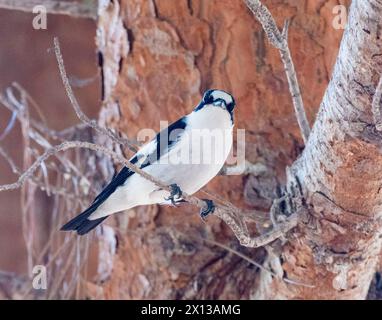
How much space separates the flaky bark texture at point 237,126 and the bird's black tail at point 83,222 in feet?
0.81

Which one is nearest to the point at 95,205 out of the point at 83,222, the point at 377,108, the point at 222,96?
the point at 83,222

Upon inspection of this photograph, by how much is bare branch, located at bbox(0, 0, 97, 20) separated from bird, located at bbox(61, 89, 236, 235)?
0.42 metres

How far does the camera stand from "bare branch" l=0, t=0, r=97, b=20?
1449mm

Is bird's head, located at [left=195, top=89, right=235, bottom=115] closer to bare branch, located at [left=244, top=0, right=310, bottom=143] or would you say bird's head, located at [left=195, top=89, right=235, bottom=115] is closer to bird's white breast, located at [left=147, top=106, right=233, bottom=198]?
bird's white breast, located at [left=147, top=106, right=233, bottom=198]

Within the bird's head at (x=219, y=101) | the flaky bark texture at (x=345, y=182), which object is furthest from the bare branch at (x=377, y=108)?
the bird's head at (x=219, y=101)

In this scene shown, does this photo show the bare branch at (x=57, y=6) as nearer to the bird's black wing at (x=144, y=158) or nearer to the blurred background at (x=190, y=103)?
the blurred background at (x=190, y=103)

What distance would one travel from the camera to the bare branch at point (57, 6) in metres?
1.45

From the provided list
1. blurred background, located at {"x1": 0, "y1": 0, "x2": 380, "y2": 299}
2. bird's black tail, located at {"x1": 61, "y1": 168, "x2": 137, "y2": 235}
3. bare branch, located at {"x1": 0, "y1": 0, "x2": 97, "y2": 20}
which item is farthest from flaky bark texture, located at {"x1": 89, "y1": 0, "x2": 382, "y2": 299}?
bird's black tail, located at {"x1": 61, "y1": 168, "x2": 137, "y2": 235}

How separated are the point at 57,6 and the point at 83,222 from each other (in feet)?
1.62

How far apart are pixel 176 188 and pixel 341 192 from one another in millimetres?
235

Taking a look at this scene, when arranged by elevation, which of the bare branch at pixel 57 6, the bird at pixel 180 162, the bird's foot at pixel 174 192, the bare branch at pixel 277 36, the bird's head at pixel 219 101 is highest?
the bare branch at pixel 57 6

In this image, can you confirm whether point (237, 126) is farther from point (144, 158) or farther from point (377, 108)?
point (377, 108)
